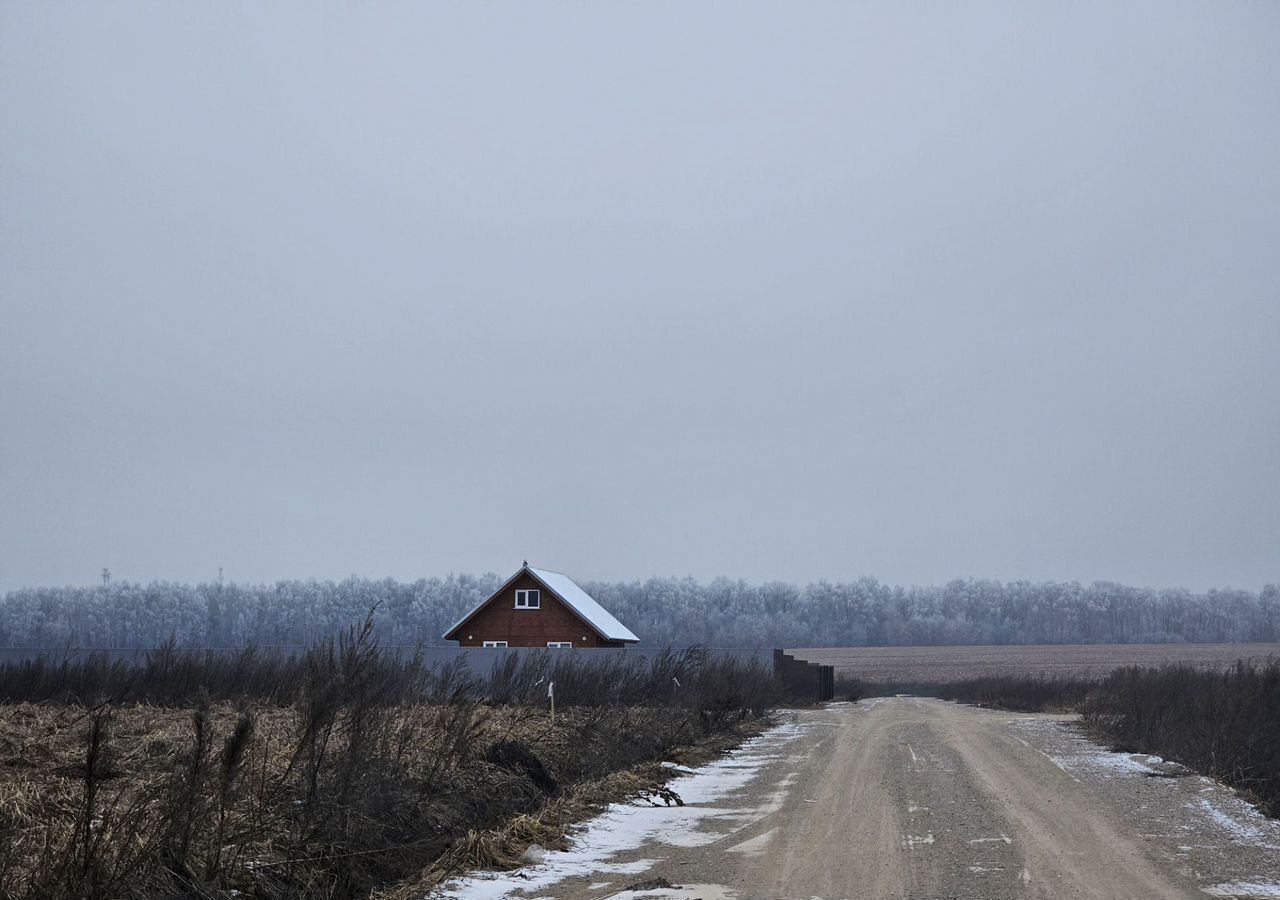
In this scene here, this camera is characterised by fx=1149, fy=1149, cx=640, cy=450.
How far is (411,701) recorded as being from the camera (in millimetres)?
15453

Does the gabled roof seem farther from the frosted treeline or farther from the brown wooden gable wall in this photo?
the frosted treeline

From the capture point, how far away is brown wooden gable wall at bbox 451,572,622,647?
151 ft

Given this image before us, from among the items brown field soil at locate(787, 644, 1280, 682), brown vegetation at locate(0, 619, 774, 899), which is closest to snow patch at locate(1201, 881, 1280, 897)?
brown vegetation at locate(0, 619, 774, 899)

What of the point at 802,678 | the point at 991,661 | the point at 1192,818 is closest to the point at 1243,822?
the point at 1192,818

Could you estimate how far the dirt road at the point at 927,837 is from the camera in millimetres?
9062

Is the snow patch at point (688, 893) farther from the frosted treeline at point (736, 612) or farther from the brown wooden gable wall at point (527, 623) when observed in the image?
the frosted treeline at point (736, 612)

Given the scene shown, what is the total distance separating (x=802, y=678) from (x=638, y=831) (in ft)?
115

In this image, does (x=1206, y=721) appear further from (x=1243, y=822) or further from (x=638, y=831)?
(x=638, y=831)

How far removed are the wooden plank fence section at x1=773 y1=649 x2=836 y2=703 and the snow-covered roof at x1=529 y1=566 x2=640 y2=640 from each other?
7.03m

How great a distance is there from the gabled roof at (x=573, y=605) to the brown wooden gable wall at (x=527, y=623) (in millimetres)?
265

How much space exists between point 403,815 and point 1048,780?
10.5 metres

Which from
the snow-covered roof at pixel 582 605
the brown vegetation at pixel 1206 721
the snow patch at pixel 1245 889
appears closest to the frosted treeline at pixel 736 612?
the snow-covered roof at pixel 582 605

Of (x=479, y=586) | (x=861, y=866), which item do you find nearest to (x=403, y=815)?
(x=861, y=866)

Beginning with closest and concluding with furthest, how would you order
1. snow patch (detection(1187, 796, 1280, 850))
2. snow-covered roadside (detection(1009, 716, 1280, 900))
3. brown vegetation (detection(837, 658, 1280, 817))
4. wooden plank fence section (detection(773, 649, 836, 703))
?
snow-covered roadside (detection(1009, 716, 1280, 900)) → snow patch (detection(1187, 796, 1280, 850)) → brown vegetation (detection(837, 658, 1280, 817)) → wooden plank fence section (detection(773, 649, 836, 703))
